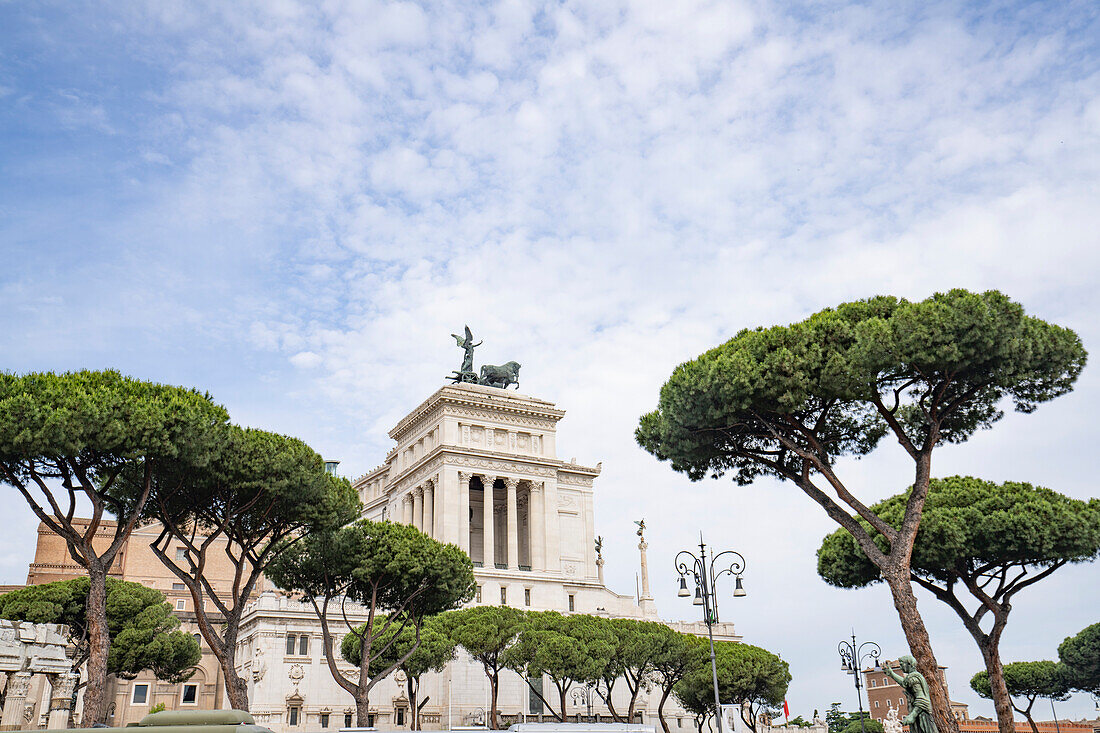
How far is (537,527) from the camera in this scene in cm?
6475

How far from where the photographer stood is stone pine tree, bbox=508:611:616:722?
41906mm

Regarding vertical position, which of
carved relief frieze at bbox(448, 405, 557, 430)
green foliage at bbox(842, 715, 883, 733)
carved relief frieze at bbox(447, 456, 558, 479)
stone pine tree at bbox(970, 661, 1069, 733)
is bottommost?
green foliage at bbox(842, 715, 883, 733)

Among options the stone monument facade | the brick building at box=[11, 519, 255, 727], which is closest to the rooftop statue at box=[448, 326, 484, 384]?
the brick building at box=[11, 519, 255, 727]

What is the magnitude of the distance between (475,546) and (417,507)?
5957mm

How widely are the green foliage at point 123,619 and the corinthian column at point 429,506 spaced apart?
73.0 ft

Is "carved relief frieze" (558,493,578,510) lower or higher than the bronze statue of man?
higher

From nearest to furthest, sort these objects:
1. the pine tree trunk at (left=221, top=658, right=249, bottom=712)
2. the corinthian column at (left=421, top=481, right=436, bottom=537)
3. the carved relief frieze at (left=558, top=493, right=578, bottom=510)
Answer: the pine tree trunk at (left=221, top=658, right=249, bottom=712) → the corinthian column at (left=421, top=481, right=436, bottom=537) → the carved relief frieze at (left=558, top=493, right=578, bottom=510)

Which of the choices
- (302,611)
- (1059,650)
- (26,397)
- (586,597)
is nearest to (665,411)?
(26,397)

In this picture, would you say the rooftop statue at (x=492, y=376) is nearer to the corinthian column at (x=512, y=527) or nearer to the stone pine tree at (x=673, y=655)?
the corinthian column at (x=512, y=527)

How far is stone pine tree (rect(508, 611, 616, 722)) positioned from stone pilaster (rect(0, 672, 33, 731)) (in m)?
22.1

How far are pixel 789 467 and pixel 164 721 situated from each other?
19456mm

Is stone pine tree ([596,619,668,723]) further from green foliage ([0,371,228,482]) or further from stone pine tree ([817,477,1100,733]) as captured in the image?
green foliage ([0,371,228,482])

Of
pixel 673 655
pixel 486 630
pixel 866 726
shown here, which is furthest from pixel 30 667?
pixel 866 726

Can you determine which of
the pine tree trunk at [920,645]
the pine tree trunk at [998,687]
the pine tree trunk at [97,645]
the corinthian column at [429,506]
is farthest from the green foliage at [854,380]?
the corinthian column at [429,506]
